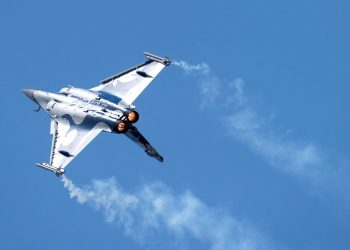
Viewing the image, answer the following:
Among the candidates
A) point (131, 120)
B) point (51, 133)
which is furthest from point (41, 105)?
point (131, 120)

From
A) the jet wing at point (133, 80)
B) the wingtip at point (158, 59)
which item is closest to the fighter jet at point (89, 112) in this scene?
the jet wing at point (133, 80)

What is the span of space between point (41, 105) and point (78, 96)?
409cm

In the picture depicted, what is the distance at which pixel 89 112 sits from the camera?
99.4 metres

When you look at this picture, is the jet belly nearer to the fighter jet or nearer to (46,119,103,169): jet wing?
the fighter jet

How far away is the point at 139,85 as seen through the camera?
104625 mm

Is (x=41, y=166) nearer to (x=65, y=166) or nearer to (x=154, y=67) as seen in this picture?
(x=65, y=166)

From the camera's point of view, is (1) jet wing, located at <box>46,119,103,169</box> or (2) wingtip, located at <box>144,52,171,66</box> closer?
(1) jet wing, located at <box>46,119,103,169</box>

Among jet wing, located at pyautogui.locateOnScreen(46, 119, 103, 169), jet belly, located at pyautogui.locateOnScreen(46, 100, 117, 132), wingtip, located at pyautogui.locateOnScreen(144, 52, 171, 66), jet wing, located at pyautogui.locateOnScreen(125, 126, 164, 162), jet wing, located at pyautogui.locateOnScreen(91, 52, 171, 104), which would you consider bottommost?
jet wing, located at pyautogui.locateOnScreen(46, 119, 103, 169)

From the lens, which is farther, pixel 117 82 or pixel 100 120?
pixel 117 82

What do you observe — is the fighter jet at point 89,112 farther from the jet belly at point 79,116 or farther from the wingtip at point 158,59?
the wingtip at point 158,59

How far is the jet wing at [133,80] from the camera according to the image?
104 meters

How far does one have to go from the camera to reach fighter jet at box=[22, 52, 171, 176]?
98.2 meters

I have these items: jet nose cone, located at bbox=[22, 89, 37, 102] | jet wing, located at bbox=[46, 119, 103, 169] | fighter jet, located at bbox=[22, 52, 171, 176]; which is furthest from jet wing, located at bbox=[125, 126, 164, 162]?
jet nose cone, located at bbox=[22, 89, 37, 102]

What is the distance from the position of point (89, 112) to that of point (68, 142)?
3143 millimetres
